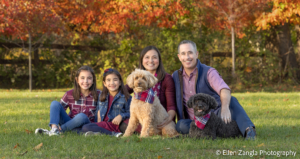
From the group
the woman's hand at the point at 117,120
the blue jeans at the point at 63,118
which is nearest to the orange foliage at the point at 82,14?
the blue jeans at the point at 63,118

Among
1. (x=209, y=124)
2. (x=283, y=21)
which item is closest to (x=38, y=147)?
(x=209, y=124)

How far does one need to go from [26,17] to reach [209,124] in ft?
31.3

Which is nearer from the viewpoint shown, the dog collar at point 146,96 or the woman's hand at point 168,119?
the dog collar at point 146,96

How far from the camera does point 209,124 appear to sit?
429 centimetres

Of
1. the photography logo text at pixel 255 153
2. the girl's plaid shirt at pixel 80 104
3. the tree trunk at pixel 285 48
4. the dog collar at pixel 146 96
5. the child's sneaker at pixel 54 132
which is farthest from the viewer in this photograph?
the tree trunk at pixel 285 48

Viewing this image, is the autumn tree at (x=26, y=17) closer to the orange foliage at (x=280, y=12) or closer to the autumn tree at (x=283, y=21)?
the orange foliage at (x=280, y=12)

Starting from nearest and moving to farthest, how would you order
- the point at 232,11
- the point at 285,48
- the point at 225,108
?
the point at 225,108 → the point at 232,11 → the point at 285,48

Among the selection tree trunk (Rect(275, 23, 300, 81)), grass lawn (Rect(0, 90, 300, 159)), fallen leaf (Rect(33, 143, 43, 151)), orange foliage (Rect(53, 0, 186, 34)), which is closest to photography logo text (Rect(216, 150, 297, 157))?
grass lawn (Rect(0, 90, 300, 159))

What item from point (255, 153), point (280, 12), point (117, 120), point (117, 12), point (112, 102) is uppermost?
point (117, 12)

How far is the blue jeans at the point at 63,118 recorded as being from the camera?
4.90 meters

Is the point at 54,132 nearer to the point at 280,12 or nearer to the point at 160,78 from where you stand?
the point at 160,78

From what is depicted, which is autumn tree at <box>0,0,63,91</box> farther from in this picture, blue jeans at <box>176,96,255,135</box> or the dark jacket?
blue jeans at <box>176,96,255,135</box>

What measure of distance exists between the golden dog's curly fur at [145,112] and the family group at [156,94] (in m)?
0.11

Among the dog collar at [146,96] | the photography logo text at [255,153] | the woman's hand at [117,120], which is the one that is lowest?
the photography logo text at [255,153]
